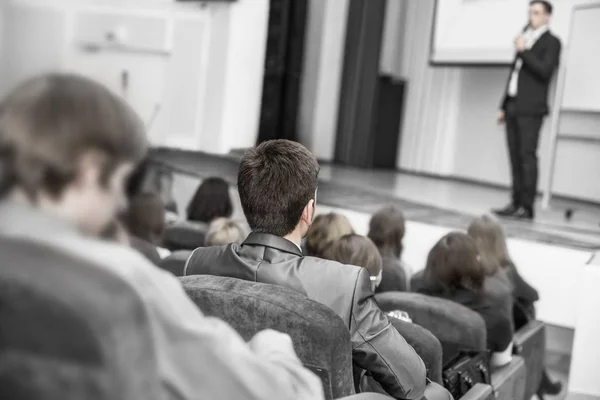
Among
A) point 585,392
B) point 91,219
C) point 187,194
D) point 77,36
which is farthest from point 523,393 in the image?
point 77,36

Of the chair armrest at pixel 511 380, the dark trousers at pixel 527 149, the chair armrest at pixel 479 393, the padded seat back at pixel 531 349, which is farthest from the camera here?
the dark trousers at pixel 527 149

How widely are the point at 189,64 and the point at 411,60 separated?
2.41 meters

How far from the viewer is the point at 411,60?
7.29m

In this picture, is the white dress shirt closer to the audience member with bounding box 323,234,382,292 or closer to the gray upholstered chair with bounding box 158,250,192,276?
the audience member with bounding box 323,234,382,292

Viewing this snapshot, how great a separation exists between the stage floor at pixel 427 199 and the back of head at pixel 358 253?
2106 millimetres

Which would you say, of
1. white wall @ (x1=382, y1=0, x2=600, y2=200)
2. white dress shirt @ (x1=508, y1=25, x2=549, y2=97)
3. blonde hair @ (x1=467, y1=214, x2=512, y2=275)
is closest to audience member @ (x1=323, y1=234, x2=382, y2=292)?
blonde hair @ (x1=467, y1=214, x2=512, y2=275)

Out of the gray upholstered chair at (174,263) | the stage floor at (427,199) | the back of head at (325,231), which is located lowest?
the stage floor at (427,199)

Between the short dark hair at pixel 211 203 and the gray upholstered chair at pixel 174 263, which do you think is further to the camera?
the short dark hair at pixel 211 203

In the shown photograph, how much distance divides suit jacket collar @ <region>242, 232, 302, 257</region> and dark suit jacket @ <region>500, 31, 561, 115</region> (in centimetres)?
297

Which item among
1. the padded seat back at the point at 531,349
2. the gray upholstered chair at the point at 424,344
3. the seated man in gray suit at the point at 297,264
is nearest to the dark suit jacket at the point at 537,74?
the padded seat back at the point at 531,349

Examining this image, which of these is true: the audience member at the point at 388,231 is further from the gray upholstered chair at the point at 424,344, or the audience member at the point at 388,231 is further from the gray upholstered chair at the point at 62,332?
the gray upholstered chair at the point at 62,332

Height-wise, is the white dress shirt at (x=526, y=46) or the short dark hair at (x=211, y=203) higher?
the white dress shirt at (x=526, y=46)

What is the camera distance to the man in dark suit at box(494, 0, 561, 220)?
3.97 metres

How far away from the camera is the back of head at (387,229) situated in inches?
111
